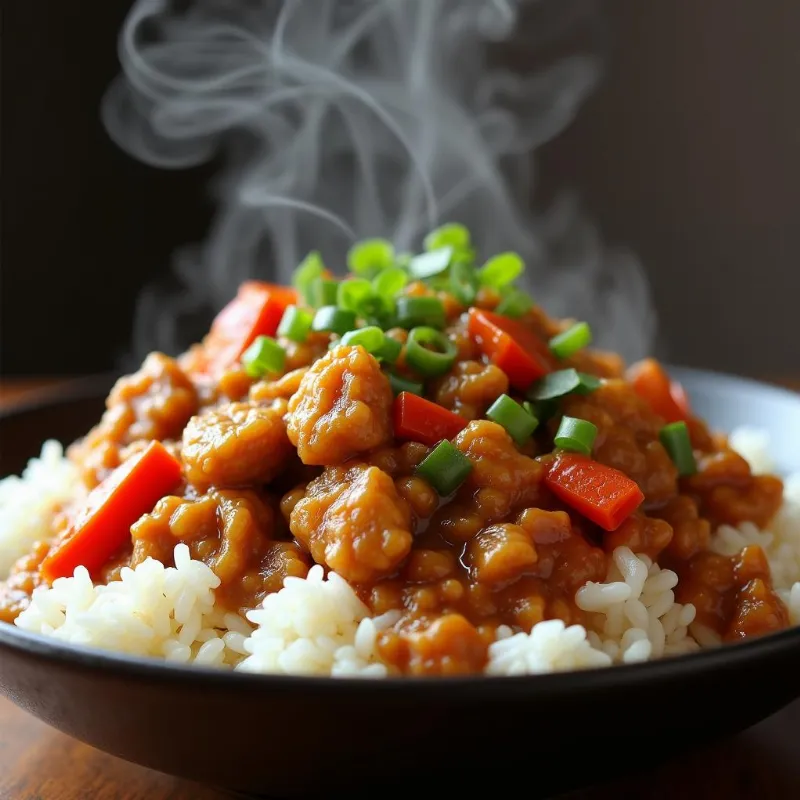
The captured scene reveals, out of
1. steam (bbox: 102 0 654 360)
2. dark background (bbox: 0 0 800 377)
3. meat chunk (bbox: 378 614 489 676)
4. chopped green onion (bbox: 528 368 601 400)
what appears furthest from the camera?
dark background (bbox: 0 0 800 377)

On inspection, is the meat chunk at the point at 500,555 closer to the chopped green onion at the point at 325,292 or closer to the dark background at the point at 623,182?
the chopped green onion at the point at 325,292

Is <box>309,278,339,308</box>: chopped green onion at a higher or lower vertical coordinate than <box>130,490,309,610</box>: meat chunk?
higher

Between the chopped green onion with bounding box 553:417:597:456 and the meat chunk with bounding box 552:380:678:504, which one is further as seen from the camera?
the meat chunk with bounding box 552:380:678:504

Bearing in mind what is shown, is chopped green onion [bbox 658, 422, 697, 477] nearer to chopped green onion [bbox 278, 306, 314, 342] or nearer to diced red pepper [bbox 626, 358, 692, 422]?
diced red pepper [bbox 626, 358, 692, 422]

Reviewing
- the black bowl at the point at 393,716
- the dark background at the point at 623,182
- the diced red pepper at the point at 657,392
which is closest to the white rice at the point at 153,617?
the black bowl at the point at 393,716

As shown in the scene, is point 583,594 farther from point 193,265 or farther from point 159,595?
point 193,265

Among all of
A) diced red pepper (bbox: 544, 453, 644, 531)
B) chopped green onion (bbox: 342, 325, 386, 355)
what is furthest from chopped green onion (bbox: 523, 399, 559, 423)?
chopped green onion (bbox: 342, 325, 386, 355)
